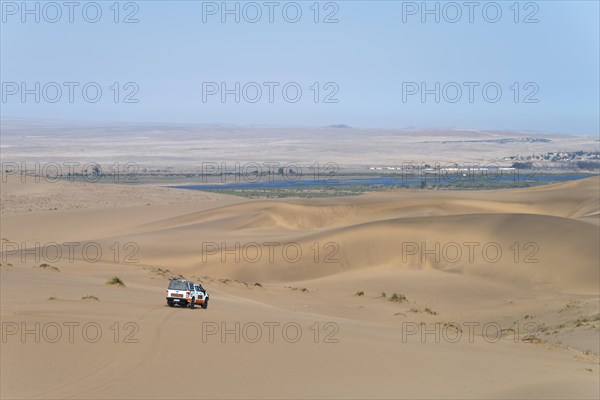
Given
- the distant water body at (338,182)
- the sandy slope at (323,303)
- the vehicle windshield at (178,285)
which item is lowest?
the sandy slope at (323,303)

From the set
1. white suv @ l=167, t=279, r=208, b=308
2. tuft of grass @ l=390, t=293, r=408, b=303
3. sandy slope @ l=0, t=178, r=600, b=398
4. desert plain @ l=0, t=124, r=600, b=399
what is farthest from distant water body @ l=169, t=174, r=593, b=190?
white suv @ l=167, t=279, r=208, b=308

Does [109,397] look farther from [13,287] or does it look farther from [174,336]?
[13,287]

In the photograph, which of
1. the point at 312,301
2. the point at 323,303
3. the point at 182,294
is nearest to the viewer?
the point at 182,294

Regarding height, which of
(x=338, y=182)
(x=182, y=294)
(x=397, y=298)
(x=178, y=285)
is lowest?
(x=397, y=298)

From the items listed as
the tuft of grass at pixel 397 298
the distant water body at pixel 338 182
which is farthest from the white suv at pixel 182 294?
the distant water body at pixel 338 182

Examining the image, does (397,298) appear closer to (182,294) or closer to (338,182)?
(182,294)

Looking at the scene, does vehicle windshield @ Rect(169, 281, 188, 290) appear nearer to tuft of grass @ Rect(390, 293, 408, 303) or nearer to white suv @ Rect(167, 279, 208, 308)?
white suv @ Rect(167, 279, 208, 308)

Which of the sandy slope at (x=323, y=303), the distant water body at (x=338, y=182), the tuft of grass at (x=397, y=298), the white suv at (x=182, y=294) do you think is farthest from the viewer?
the distant water body at (x=338, y=182)

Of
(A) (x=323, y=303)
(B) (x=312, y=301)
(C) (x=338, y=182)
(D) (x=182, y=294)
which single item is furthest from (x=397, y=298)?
→ (C) (x=338, y=182)

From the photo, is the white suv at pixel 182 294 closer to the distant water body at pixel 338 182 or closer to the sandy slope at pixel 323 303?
the sandy slope at pixel 323 303
